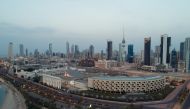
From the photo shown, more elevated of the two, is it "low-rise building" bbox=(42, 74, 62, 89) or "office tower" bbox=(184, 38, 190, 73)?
"office tower" bbox=(184, 38, 190, 73)

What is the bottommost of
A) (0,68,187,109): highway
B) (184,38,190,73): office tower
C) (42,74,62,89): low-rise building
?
(0,68,187,109): highway

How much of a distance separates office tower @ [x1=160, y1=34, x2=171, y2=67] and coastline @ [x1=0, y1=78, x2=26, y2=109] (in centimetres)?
1826

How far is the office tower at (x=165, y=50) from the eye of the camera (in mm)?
33250

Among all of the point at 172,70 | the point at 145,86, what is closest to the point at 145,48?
the point at 172,70

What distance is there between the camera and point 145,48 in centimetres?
3481

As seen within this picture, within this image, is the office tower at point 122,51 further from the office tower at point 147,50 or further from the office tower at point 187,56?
the office tower at point 187,56

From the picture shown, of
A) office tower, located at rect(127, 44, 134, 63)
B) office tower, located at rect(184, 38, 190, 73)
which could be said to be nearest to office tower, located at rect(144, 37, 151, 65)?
office tower, located at rect(184, 38, 190, 73)

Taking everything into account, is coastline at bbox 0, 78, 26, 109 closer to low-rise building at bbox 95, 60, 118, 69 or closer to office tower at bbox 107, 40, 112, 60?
low-rise building at bbox 95, 60, 118, 69

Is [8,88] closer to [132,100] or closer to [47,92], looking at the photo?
[47,92]

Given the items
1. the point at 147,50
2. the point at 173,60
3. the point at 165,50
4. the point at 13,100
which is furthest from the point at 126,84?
the point at 173,60

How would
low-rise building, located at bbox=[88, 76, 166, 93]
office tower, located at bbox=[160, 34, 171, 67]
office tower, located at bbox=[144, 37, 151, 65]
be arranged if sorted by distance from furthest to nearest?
office tower, located at bbox=[144, 37, 151, 65]
office tower, located at bbox=[160, 34, 171, 67]
low-rise building, located at bbox=[88, 76, 166, 93]

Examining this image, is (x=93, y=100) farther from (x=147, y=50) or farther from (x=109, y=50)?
(x=109, y=50)

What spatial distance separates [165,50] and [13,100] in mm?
20948

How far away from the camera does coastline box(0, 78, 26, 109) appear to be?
15411 millimetres
